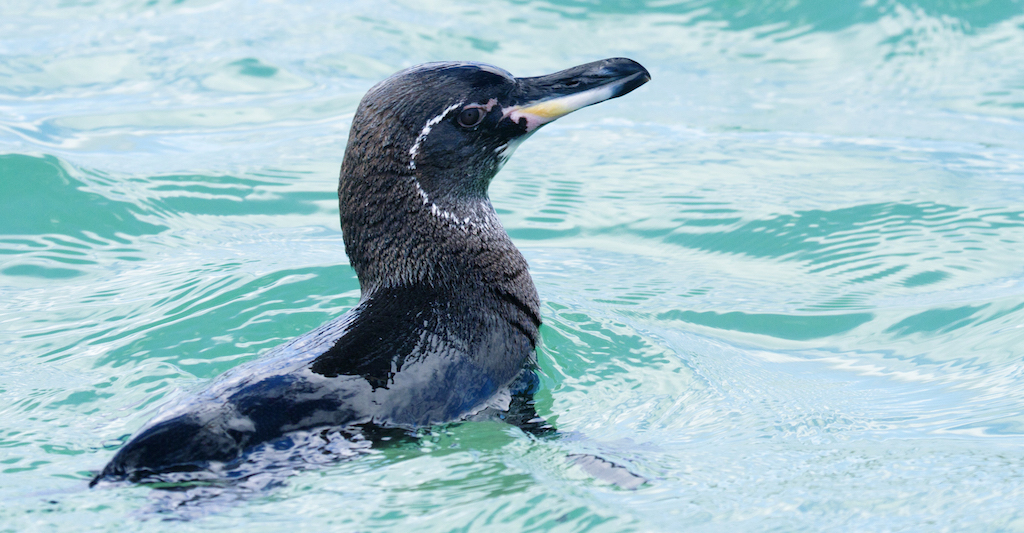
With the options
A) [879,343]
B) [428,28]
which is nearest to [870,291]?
[879,343]

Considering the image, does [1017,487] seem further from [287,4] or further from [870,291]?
[287,4]

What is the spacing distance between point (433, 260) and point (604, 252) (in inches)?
106

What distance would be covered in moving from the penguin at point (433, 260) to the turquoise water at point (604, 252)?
0.21 m

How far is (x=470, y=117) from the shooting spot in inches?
175

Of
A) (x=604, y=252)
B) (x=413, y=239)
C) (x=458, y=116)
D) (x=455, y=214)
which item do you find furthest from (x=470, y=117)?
(x=604, y=252)

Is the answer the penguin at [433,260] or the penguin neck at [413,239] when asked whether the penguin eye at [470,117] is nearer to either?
the penguin at [433,260]

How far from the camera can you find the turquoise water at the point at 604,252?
3.72 meters

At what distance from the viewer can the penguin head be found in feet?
14.4

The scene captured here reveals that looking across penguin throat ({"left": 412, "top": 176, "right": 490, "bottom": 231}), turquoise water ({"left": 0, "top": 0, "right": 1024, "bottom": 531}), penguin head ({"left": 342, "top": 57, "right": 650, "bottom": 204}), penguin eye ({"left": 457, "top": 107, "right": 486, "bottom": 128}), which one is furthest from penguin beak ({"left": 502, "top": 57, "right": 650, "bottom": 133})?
turquoise water ({"left": 0, "top": 0, "right": 1024, "bottom": 531})

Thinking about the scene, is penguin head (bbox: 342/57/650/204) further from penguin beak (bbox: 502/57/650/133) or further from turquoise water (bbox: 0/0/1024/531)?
turquoise water (bbox: 0/0/1024/531)

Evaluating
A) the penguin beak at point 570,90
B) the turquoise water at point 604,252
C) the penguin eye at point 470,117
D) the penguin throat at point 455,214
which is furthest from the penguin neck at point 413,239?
the turquoise water at point 604,252

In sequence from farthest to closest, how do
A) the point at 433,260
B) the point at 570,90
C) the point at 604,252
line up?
the point at 604,252, the point at 570,90, the point at 433,260

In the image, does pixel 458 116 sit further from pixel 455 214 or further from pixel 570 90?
pixel 570 90

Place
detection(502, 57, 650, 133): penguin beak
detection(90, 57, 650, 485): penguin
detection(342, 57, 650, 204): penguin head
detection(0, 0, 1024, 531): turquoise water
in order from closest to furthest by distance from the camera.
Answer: detection(0, 0, 1024, 531): turquoise water < detection(90, 57, 650, 485): penguin < detection(342, 57, 650, 204): penguin head < detection(502, 57, 650, 133): penguin beak
